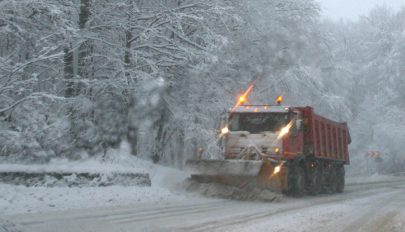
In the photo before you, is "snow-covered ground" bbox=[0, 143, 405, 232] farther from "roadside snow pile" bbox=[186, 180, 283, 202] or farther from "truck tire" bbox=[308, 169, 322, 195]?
"truck tire" bbox=[308, 169, 322, 195]

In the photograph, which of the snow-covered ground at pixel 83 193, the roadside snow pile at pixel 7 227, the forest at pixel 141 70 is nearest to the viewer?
the roadside snow pile at pixel 7 227

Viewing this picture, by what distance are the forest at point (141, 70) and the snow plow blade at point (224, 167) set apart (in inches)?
150

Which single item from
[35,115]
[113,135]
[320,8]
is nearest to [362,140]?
[320,8]

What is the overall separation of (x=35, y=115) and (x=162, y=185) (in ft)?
15.4

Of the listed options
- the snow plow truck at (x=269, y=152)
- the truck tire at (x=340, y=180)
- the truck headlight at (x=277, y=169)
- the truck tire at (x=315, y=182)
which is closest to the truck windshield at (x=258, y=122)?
the snow plow truck at (x=269, y=152)

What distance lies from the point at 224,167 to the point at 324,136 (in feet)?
20.8

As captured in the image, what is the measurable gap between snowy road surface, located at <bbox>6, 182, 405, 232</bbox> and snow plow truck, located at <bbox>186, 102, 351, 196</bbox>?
1636 millimetres

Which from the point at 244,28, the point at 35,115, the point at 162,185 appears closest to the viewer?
the point at 35,115

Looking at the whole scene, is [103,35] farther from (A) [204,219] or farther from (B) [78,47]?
(A) [204,219]

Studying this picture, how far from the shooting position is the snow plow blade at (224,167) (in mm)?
16109

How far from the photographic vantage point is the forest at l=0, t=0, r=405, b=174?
53.7 feet

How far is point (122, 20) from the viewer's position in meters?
20.2

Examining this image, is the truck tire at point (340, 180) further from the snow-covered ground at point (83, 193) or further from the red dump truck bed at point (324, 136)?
the snow-covered ground at point (83, 193)

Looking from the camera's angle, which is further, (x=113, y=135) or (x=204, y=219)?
(x=113, y=135)
